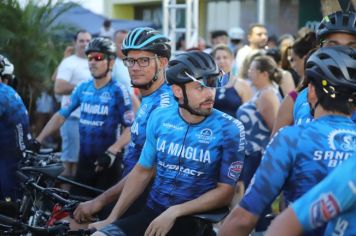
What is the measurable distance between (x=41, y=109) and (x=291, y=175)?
28.8 ft

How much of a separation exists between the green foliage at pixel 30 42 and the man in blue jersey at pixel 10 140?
14.1 feet

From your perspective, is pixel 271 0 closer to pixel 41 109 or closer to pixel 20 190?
pixel 41 109

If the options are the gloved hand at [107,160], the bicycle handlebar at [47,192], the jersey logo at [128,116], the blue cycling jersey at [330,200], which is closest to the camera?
the blue cycling jersey at [330,200]

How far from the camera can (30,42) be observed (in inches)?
419

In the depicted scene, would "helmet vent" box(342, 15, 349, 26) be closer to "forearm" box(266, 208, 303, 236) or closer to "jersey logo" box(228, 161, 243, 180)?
"jersey logo" box(228, 161, 243, 180)

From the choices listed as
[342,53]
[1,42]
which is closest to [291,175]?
[342,53]

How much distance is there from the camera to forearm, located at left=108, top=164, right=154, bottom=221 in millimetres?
4410

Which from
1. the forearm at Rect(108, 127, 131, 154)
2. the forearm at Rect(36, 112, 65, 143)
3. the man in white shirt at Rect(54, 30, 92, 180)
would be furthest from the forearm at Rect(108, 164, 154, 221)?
the man in white shirt at Rect(54, 30, 92, 180)

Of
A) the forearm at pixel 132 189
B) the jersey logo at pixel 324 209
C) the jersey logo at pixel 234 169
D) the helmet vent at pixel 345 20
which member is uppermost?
the helmet vent at pixel 345 20

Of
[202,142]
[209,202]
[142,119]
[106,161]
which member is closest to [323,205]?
[209,202]

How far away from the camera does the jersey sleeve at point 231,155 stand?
4.12m

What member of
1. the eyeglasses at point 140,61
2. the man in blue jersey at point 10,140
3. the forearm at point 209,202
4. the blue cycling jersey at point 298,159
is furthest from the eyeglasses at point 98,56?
the blue cycling jersey at point 298,159

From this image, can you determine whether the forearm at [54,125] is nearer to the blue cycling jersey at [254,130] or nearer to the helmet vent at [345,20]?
the blue cycling jersey at [254,130]

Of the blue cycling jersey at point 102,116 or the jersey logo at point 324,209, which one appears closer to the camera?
the jersey logo at point 324,209
